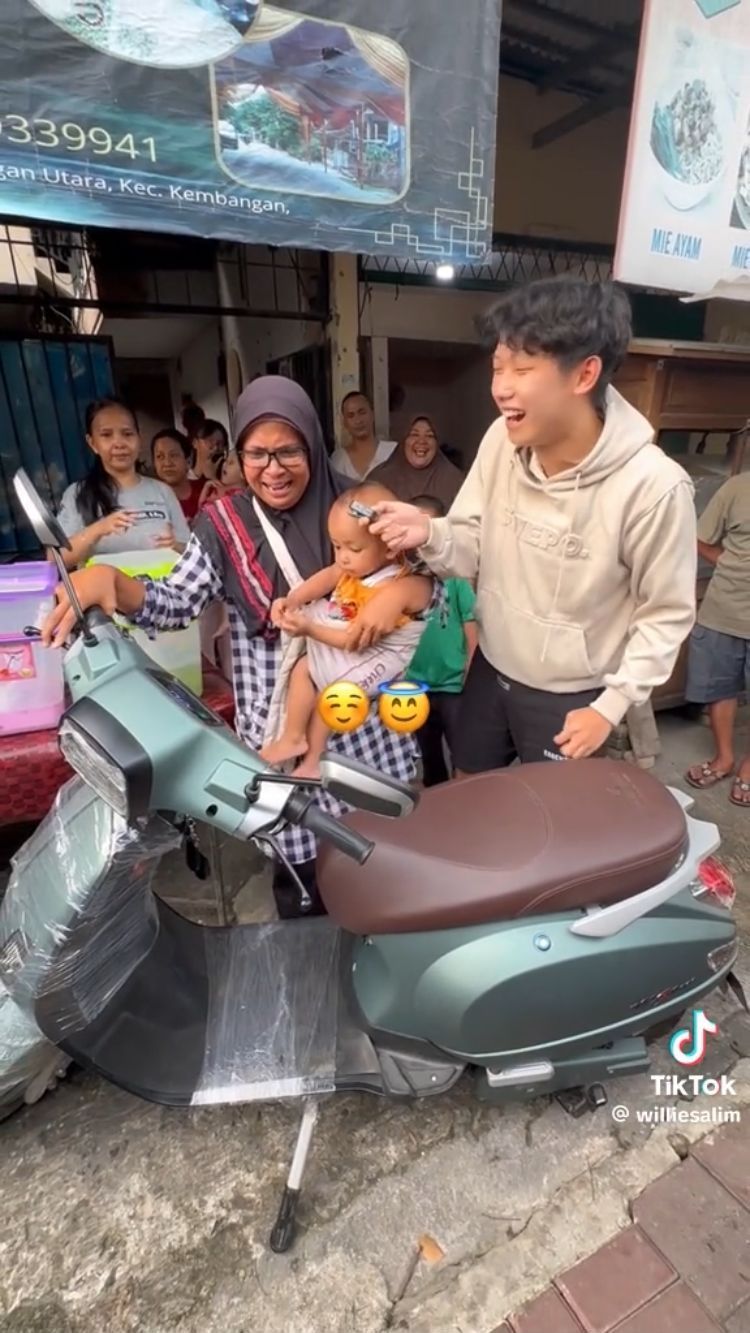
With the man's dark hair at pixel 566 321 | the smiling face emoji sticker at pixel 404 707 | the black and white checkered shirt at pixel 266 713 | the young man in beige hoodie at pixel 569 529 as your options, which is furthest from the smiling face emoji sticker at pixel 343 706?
the man's dark hair at pixel 566 321

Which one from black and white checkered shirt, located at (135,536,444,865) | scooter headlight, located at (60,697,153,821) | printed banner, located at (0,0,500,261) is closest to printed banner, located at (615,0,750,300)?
printed banner, located at (0,0,500,261)

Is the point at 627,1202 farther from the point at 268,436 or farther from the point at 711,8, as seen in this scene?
the point at 711,8

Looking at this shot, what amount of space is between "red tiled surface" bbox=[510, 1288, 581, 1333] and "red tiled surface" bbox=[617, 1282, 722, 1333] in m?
0.10

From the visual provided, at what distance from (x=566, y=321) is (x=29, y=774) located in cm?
169

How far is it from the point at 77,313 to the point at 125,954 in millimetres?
5898

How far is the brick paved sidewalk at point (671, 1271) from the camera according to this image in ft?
4.62

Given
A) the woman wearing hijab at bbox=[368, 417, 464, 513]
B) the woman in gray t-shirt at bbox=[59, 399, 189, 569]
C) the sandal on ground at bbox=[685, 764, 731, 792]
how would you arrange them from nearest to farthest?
the woman in gray t-shirt at bbox=[59, 399, 189, 569] → the sandal on ground at bbox=[685, 764, 731, 792] → the woman wearing hijab at bbox=[368, 417, 464, 513]

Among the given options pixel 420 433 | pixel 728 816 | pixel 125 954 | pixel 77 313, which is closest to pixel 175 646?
pixel 125 954

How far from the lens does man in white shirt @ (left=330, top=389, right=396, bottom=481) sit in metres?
4.29

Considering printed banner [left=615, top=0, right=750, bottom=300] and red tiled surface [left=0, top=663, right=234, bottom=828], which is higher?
printed banner [left=615, top=0, right=750, bottom=300]

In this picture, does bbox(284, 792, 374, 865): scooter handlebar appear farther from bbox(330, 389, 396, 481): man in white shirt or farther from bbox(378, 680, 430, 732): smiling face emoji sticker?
bbox(330, 389, 396, 481): man in white shirt

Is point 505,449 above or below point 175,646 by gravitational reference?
above

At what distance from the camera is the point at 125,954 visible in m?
1.59

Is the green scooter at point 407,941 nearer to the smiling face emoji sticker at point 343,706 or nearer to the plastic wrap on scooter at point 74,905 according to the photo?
the plastic wrap on scooter at point 74,905
